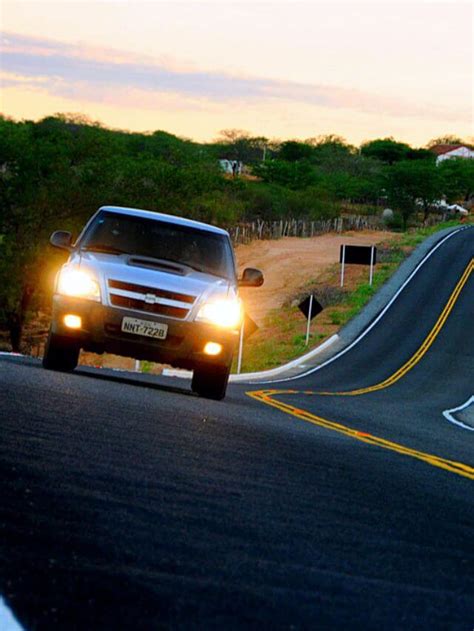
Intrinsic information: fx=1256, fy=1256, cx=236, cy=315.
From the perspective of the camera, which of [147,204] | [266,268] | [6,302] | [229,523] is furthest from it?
[266,268]

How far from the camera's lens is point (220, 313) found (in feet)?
51.1

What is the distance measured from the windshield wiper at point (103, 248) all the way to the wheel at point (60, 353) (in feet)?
3.92

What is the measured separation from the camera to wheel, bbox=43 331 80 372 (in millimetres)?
16062

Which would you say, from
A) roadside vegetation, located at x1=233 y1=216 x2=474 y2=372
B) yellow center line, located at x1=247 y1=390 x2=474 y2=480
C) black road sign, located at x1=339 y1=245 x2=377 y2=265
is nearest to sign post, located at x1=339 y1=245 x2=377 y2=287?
black road sign, located at x1=339 y1=245 x2=377 y2=265

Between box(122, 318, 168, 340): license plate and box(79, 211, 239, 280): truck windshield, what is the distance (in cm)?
121

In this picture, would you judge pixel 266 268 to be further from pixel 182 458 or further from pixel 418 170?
pixel 182 458

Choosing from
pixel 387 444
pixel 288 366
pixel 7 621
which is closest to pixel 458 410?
pixel 288 366

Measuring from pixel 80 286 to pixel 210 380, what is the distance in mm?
2192

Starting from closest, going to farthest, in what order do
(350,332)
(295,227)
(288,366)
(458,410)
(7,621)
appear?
(7,621) → (458,410) → (288,366) → (350,332) → (295,227)

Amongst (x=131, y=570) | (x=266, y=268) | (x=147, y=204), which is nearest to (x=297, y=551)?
(x=131, y=570)

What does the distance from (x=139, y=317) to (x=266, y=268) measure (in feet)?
261

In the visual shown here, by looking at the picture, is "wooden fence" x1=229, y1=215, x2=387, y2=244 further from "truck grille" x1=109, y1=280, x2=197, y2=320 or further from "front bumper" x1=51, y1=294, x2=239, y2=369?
"truck grille" x1=109, y1=280, x2=197, y2=320

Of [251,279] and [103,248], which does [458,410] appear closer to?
[251,279]

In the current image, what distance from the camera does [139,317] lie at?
1530cm
